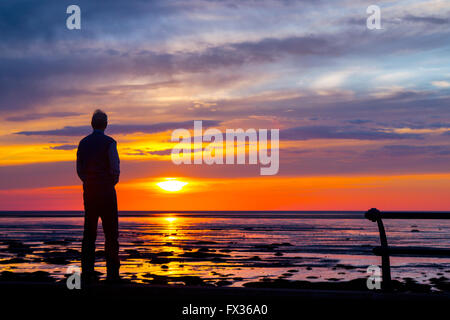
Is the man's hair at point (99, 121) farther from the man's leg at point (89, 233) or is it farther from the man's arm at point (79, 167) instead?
the man's leg at point (89, 233)

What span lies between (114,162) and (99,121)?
654 mm

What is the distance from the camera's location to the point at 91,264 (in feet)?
23.7

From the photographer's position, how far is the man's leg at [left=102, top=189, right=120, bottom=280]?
23.4 ft

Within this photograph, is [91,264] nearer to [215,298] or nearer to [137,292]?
[137,292]

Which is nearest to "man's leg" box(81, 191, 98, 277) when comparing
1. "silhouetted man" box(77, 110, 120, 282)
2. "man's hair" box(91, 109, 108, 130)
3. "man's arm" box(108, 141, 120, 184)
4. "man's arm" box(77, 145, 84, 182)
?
"silhouetted man" box(77, 110, 120, 282)

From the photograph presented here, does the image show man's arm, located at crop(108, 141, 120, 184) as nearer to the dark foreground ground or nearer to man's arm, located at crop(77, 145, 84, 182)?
man's arm, located at crop(77, 145, 84, 182)

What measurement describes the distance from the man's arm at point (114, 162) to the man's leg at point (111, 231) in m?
0.22

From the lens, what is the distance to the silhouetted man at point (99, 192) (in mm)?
7145

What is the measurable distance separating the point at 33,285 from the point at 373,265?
Answer: 50.0 feet

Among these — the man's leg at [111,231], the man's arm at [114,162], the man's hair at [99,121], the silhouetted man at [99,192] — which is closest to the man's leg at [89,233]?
the silhouetted man at [99,192]

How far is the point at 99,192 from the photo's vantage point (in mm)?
7137
